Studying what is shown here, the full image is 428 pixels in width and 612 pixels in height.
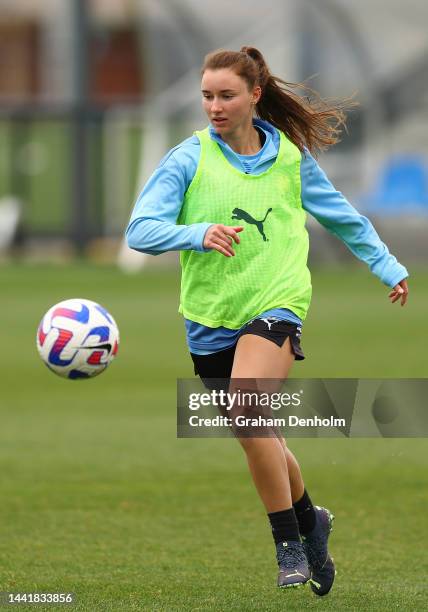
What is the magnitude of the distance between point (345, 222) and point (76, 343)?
1.28 meters

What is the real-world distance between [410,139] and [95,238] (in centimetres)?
872

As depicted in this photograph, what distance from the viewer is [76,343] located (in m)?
6.73

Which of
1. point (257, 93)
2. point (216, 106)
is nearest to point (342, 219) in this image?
point (257, 93)

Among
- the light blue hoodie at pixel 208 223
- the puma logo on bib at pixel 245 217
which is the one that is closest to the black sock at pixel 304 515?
the light blue hoodie at pixel 208 223

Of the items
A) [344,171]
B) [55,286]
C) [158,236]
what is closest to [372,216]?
[344,171]

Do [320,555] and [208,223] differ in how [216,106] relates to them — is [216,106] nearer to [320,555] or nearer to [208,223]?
[208,223]

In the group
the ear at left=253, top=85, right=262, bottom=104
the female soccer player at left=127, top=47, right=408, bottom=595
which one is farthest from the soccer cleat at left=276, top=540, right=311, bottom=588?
the ear at left=253, top=85, right=262, bottom=104

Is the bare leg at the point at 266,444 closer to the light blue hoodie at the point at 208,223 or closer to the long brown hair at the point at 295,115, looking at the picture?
the light blue hoodie at the point at 208,223

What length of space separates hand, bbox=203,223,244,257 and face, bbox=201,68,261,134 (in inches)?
22.5

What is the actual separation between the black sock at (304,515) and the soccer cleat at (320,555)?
0.02m

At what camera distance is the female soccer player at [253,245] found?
6.30 meters

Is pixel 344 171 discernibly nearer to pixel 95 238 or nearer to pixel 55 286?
pixel 95 238

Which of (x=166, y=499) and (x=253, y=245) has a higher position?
(x=253, y=245)

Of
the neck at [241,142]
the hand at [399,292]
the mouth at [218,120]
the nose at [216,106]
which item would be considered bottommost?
the hand at [399,292]
